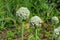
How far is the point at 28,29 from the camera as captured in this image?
3.10 m

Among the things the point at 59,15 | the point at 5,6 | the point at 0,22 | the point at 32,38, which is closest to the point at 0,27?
the point at 0,22

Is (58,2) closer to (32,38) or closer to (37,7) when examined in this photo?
(37,7)

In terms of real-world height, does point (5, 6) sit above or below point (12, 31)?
above

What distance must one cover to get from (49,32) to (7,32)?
52cm

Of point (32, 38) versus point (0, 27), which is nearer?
point (32, 38)

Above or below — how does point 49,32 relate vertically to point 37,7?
below

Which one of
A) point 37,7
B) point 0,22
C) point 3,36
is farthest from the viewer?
point 37,7

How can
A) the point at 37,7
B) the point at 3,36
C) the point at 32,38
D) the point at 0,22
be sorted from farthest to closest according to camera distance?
1. the point at 37,7
2. the point at 0,22
3. the point at 3,36
4. the point at 32,38

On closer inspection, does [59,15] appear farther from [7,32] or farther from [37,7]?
[7,32]

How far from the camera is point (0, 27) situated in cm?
315

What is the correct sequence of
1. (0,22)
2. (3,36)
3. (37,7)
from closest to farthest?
(3,36) → (0,22) → (37,7)

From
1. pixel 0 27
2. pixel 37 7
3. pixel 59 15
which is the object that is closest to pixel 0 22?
pixel 0 27

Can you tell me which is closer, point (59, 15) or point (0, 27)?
point (0, 27)

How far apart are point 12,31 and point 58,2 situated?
37.5 inches
